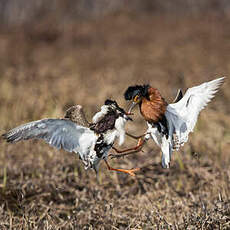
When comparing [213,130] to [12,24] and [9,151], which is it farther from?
[12,24]

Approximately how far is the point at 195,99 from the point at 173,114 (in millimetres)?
145

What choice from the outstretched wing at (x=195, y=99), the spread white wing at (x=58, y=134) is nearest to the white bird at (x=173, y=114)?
the outstretched wing at (x=195, y=99)

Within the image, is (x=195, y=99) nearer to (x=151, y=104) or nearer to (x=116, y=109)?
(x=151, y=104)

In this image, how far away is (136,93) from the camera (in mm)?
2291

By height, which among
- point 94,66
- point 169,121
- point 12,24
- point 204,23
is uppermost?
point 12,24

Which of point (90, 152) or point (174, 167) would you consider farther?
point (174, 167)

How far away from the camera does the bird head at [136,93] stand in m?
2.26

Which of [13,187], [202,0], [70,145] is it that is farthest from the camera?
[202,0]

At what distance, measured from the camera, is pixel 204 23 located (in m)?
10.5

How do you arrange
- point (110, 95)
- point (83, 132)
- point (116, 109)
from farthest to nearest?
point (110, 95) → point (83, 132) → point (116, 109)

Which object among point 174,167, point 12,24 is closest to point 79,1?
point 12,24

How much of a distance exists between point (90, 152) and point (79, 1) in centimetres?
954

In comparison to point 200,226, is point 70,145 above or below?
above

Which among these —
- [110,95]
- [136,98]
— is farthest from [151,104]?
[110,95]
